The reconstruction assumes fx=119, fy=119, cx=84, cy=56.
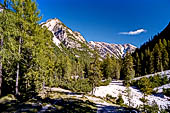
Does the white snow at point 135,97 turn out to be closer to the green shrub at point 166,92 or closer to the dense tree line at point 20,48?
the green shrub at point 166,92

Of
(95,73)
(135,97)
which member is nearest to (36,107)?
(95,73)

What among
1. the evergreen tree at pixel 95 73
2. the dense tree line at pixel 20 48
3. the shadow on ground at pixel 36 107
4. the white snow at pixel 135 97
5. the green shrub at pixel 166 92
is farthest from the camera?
the evergreen tree at pixel 95 73

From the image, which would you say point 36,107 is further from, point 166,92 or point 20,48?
point 166,92

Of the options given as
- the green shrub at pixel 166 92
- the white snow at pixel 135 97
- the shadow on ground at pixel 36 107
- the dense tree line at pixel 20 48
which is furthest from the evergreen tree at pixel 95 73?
the shadow on ground at pixel 36 107

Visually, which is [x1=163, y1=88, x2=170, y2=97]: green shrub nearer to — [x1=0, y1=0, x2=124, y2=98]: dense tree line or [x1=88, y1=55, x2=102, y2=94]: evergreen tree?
[x1=88, y1=55, x2=102, y2=94]: evergreen tree

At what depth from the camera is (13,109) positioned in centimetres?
806

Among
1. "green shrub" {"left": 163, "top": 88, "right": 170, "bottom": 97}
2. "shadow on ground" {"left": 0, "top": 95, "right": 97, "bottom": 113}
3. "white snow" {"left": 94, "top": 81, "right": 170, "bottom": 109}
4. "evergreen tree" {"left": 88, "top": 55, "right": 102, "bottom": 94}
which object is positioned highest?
"evergreen tree" {"left": 88, "top": 55, "right": 102, "bottom": 94}

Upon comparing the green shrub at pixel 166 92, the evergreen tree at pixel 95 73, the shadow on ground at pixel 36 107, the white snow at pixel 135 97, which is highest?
the evergreen tree at pixel 95 73

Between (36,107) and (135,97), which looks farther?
(135,97)

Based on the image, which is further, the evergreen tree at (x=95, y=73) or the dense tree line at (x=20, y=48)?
the evergreen tree at (x=95, y=73)

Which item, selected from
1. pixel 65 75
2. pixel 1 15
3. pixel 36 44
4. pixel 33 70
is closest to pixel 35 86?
pixel 33 70

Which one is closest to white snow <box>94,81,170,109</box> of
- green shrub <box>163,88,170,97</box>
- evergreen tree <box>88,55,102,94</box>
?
green shrub <box>163,88,170,97</box>

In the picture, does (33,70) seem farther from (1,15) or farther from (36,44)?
(1,15)

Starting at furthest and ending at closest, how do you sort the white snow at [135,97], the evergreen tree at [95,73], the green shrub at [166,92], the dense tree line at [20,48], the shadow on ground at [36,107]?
the evergreen tree at [95,73], the green shrub at [166,92], the white snow at [135,97], the dense tree line at [20,48], the shadow on ground at [36,107]
